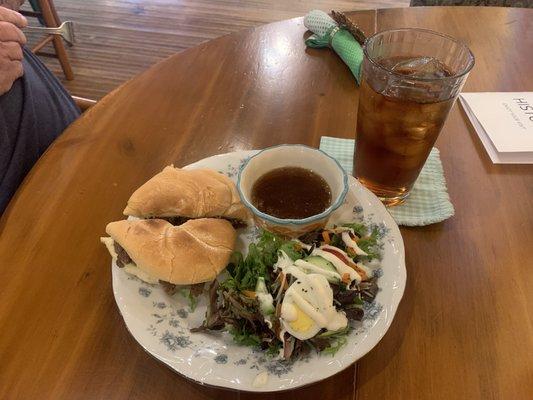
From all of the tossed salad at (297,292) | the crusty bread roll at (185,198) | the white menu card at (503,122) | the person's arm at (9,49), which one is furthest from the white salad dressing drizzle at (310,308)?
the person's arm at (9,49)

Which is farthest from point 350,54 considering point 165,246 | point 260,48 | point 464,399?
point 464,399

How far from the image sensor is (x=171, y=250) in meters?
0.74

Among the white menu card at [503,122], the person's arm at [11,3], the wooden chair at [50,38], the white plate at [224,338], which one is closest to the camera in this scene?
the white plate at [224,338]

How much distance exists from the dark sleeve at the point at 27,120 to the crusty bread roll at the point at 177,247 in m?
0.50

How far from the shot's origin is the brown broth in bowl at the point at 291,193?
847 mm

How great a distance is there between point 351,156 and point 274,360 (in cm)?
53

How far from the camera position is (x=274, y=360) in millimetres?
660

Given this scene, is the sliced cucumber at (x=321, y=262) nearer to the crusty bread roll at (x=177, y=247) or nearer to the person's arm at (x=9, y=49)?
the crusty bread roll at (x=177, y=247)

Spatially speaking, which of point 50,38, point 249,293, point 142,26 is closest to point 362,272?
point 249,293

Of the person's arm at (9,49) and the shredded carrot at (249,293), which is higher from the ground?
the person's arm at (9,49)

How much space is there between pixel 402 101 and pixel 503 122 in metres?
0.44

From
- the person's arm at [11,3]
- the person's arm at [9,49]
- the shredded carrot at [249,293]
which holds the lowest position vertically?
the shredded carrot at [249,293]

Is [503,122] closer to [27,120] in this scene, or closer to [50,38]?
[27,120]

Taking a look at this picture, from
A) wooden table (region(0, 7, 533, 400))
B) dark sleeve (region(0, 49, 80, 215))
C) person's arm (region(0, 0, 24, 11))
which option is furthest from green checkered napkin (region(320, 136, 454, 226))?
person's arm (region(0, 0, 24, 11))
